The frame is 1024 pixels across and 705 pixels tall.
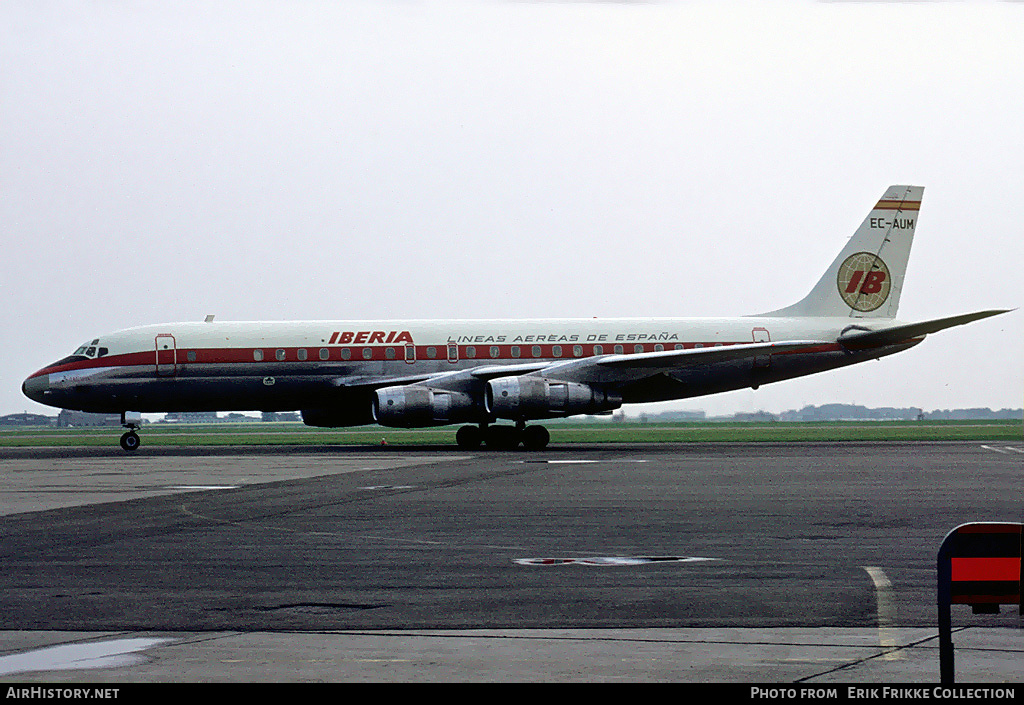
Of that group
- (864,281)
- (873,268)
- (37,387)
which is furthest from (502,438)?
(873,268)

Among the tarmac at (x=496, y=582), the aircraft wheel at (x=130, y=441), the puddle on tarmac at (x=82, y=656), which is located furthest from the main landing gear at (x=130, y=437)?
the puddle on tarmac at (x=82, y=656)

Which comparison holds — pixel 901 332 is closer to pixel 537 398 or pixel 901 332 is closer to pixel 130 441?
pixel 537 398

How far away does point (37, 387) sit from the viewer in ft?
142

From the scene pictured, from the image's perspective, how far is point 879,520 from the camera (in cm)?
1772

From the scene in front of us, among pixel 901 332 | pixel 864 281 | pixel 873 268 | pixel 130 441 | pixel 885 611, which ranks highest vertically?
pixel 873 268

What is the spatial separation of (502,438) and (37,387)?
48.1 ft

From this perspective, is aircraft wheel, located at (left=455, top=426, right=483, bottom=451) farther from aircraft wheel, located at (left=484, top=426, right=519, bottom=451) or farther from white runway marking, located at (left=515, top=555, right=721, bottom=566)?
white runway marking, located at (left=515, top=555, right=721, bottom=566)

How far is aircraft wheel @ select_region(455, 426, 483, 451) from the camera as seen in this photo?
4303cm

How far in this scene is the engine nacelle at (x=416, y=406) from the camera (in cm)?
3991

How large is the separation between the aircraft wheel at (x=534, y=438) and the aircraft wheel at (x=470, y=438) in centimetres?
177

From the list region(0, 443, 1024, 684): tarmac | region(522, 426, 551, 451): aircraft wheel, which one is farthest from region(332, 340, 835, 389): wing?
region(0, 443, 1024, 684): tarmac

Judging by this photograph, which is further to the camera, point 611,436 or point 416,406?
point 611,436

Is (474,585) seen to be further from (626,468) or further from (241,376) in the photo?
(241,376)
